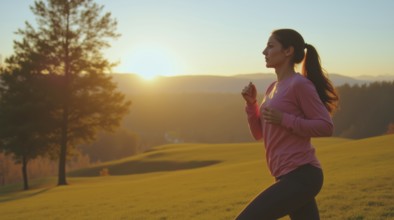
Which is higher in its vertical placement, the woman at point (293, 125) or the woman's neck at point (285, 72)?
the woman's neck at point (285, 72)

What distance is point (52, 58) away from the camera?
30.5 meters

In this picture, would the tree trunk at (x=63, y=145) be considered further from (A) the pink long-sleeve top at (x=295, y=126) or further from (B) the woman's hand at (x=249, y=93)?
(A) the pink long-sleeve top at (x=295, y=126)

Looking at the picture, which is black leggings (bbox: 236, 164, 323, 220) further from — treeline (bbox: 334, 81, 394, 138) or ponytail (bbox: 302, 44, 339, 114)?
treeline (bbox: 334, 81, 394, 138)

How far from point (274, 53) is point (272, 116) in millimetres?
→ 656

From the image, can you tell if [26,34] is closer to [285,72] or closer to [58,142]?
[58,142]

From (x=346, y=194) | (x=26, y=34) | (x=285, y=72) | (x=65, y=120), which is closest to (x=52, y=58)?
(x=26, y=34)

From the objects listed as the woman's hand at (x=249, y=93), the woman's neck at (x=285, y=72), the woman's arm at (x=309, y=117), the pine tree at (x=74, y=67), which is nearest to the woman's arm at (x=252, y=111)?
the woman's hand at (x=249, y=93)

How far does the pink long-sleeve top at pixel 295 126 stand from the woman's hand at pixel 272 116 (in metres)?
0.04

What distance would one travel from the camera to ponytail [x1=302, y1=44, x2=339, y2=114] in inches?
166

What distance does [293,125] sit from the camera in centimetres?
382

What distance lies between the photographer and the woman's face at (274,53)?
4227 millimetres

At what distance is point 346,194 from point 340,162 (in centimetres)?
922

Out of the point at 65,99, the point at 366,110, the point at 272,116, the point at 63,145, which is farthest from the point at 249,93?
the point at 366,110

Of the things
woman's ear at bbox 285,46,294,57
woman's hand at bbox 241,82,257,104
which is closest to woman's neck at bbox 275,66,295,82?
woman's ear at bbox 285,46,294,57
